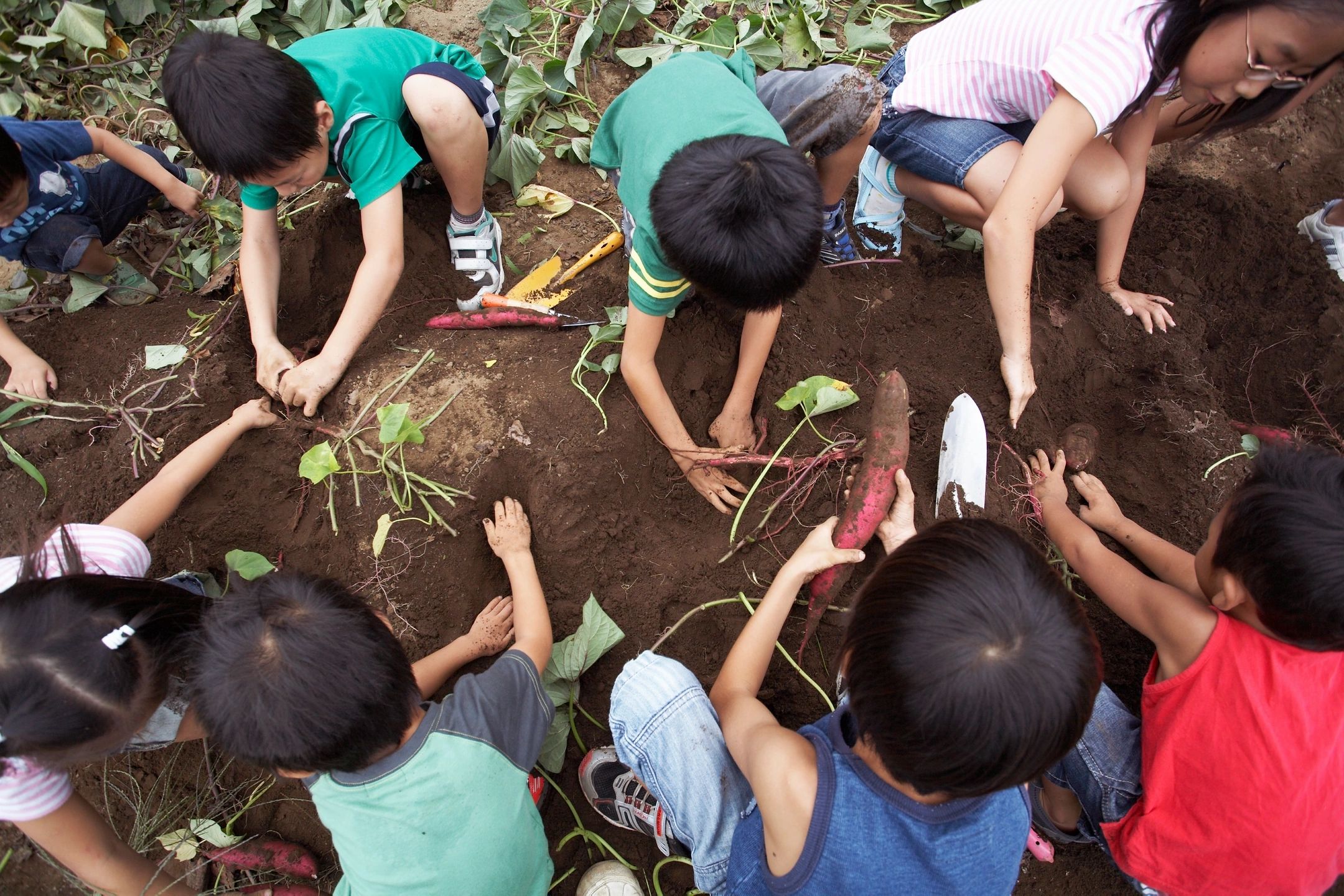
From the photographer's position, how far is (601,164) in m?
2.02

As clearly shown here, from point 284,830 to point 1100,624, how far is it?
2.08m

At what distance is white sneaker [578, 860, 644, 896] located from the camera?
1643 mm

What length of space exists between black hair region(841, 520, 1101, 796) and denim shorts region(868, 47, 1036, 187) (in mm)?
1301

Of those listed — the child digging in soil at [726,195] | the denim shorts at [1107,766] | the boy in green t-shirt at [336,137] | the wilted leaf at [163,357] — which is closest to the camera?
the child digging in soil at [726,195]

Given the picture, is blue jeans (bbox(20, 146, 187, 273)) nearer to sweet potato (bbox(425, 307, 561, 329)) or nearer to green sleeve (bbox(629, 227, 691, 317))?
sweet potato (bbox(425, 307, 561, 329))

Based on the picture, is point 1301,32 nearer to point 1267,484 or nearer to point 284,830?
point 1267,484

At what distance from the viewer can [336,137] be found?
6.14 feet

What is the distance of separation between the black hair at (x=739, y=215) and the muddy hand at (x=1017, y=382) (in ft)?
2.31

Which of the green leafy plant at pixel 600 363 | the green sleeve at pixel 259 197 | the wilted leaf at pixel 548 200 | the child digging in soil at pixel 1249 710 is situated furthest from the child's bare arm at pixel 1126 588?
the green sleeve at pixel 259 197

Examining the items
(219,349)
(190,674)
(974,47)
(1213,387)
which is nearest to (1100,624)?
(1213,387)

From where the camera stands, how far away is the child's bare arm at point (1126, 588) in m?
1.43

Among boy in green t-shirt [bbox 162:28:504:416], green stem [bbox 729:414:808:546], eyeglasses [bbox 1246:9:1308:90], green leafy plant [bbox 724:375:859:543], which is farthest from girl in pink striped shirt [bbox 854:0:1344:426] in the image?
boy in green t-shirt [bbox 162:28:504:416]

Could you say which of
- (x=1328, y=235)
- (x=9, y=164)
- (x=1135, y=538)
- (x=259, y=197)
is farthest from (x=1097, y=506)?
(x=9, y=164)

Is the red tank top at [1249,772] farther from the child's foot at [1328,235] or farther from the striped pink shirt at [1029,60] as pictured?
the child's foot at [1328,235]
